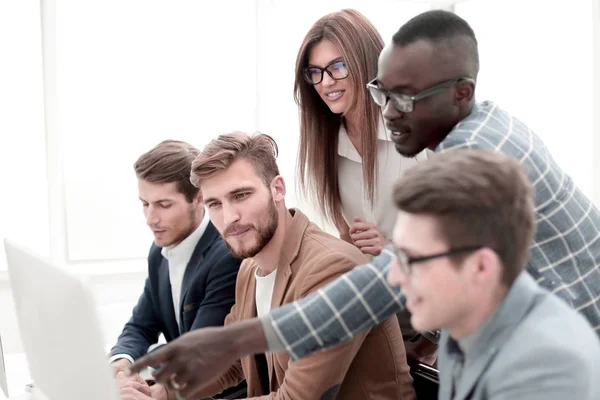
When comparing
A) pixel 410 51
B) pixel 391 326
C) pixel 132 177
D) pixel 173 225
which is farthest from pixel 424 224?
pixel 132 177

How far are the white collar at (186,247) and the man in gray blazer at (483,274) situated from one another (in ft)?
4.97

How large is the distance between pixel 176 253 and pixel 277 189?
0.62 m

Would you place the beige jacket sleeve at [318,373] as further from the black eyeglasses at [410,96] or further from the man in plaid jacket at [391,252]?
the black eyeglasses at [410,96]

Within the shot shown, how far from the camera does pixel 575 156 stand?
429cm

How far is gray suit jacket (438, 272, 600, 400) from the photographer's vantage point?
0.90 meters

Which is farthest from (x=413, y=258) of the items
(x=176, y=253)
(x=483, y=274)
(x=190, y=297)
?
(x=176, y=253)

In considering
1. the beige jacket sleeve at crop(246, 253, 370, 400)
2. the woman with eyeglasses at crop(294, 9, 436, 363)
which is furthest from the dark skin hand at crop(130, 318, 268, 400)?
the woman with eyeglasses at crop(294, 9, 436, 363)

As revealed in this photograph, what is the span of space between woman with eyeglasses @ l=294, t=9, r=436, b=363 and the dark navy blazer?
368 millimetres

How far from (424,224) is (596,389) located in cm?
29

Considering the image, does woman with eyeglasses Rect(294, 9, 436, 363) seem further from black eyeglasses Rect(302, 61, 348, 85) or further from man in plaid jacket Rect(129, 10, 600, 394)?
man in plaid jacket Rect(129, 10, 600, 394)

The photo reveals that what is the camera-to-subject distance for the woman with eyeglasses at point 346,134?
7.30 ft

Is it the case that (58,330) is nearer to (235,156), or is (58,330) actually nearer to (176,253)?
(235,156)

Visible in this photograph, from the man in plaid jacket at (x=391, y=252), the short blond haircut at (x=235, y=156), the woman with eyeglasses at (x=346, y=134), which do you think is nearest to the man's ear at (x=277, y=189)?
the short blond haircut at (x=235, y=156)

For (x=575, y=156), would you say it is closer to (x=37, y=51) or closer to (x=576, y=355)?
(x=37, y=51)
